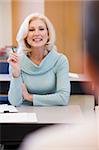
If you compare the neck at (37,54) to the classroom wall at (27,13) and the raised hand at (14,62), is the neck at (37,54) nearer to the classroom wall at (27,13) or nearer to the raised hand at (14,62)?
the raised hand at (14,62)

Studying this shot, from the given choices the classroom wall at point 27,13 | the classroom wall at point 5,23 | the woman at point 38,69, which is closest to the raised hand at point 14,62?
the woman at point 38,69

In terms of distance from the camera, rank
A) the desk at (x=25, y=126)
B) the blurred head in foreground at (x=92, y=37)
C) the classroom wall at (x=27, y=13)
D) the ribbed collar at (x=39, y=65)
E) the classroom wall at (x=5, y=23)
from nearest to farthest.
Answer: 1. the blurred head in foreground at (x=92, y=37)
2. the desk at (x=25, y=126)
3. the ribbed collar at (x=39, y=65)
4. the classroom wall at (x=27, y=13)
5. the classroom wall at (x=5, y=23)

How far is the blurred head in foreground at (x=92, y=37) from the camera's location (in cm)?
40

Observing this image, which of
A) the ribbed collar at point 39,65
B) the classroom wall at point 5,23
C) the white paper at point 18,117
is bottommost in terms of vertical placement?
the white paper at point 18,117

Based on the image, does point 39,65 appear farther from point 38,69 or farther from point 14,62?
point 14,62

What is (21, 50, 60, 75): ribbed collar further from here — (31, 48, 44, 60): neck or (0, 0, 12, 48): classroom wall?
(0, 0, 12, 48): classroom wall

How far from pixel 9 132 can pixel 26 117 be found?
0.10 meters

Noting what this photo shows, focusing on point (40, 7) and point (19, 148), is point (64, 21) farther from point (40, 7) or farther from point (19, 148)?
point (19, 148)

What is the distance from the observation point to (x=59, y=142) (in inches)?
27.0

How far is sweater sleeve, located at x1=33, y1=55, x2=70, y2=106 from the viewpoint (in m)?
1.44

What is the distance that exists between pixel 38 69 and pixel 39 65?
0.09ft

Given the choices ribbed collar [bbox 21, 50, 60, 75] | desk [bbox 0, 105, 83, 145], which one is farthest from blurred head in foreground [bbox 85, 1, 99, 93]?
ribbed collar [bbox 21, 50, 60, 75]

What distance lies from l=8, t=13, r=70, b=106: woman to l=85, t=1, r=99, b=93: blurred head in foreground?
102 cm

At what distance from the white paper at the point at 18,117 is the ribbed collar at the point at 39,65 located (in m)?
0.35
